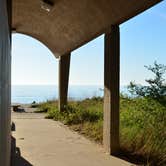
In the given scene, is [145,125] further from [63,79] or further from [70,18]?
[63,79]

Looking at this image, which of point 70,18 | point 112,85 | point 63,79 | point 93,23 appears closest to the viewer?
point 112,85

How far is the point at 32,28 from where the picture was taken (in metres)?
18.0

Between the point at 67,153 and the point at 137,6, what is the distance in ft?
11.9

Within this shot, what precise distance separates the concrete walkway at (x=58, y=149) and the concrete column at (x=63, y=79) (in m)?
5.41

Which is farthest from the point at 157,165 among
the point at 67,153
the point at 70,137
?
the point at 70,137

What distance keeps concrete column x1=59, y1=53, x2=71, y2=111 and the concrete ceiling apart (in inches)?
20.8


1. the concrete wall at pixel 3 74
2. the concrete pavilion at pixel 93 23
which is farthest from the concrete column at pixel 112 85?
the concrete wall at pixel 3 74

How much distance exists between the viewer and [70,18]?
12.3 meters

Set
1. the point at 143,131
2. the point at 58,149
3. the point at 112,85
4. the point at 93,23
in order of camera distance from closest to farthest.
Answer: the point at 143,131 < the point at 112,85 < the point at 58,149 < the point at 93,23

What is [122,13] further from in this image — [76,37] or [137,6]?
[76,37]

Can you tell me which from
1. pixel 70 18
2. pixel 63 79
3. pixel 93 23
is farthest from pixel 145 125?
pixel 63 79

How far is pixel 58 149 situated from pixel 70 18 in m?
4.22

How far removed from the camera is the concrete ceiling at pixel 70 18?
8.54m

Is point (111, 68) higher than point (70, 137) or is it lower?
higher
